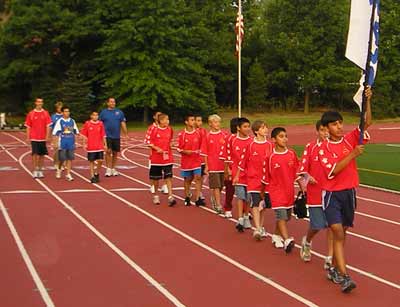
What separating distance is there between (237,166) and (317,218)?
2.65 meters

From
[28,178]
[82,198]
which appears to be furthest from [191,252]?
[28,178]

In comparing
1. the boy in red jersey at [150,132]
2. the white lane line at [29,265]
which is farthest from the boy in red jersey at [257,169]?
the boy in red jersey at [150,132]

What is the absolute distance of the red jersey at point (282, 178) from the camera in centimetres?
848

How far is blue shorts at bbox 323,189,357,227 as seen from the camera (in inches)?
267

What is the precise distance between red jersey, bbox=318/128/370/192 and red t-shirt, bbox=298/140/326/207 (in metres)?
0.29

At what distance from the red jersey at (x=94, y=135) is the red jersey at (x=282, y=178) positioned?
26.0 ft

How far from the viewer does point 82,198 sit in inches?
506

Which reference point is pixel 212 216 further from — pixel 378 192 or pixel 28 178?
pixel 28 178

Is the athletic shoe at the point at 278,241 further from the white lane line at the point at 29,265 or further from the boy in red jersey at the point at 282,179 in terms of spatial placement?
the white lane line at the point at 29,265

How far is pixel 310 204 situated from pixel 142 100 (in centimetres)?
3494

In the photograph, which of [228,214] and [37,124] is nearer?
[228,214]

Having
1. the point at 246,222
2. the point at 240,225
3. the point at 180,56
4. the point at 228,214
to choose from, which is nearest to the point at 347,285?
the point at 240,225

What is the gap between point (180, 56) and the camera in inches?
1777

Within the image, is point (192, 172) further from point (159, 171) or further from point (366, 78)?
point (366, 78)
